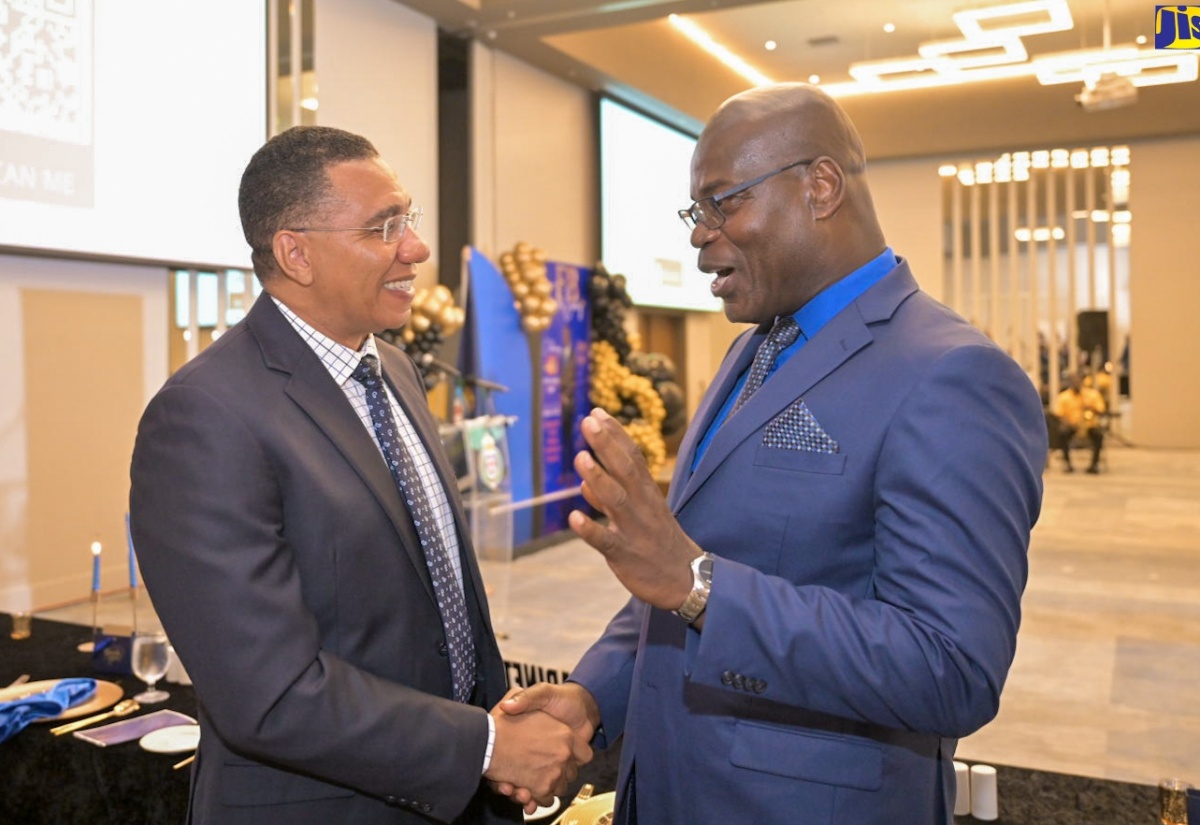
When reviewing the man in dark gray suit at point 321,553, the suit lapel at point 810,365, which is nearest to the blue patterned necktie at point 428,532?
the man in dark gray suit at point 321,553

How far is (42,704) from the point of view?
2.18m

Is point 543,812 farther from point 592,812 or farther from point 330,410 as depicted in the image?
point 330,410

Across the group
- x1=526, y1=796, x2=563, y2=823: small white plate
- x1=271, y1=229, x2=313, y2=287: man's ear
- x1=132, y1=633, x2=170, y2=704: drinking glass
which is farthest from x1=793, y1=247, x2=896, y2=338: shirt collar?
x1=132, y1=633, x2=170, y2=704: drinking glass

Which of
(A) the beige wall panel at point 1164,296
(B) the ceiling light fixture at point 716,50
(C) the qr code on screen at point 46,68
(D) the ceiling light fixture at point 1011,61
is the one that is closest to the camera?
(C) the qr code on screen at point 46,68

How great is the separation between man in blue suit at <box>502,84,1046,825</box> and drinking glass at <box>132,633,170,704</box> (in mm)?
1154

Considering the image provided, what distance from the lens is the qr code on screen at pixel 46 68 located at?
4.05 metres

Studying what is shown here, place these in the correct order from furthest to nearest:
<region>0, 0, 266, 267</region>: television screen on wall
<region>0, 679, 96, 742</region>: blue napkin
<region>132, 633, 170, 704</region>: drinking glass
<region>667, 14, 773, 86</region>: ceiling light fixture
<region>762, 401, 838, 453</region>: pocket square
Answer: <region>667, 14, 773, 86</region>: ceiling light fixture, <region>0, 0, 266, 267</region>: television screen on wall, <region>132, 633, 170, 704</region>: drinking glass, <region>0, 679, 96, 742</region>: blue napkin, <region>762, 401, 838, 453</region>: pocket square

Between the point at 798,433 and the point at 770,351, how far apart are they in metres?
0.23

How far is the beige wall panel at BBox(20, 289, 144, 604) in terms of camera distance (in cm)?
552

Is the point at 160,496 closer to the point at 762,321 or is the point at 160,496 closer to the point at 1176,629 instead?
the point at 762,321

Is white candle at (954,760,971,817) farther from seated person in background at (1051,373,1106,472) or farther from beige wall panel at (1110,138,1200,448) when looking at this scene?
→ beige wall panel at (1110,138,1200,448)

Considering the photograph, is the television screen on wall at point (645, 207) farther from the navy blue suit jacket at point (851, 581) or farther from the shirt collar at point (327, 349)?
the navy blue suit jacket at point (851, 581)

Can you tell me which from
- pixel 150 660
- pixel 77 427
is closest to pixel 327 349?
pixel 150 660

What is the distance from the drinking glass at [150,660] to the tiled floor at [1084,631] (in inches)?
41.7
